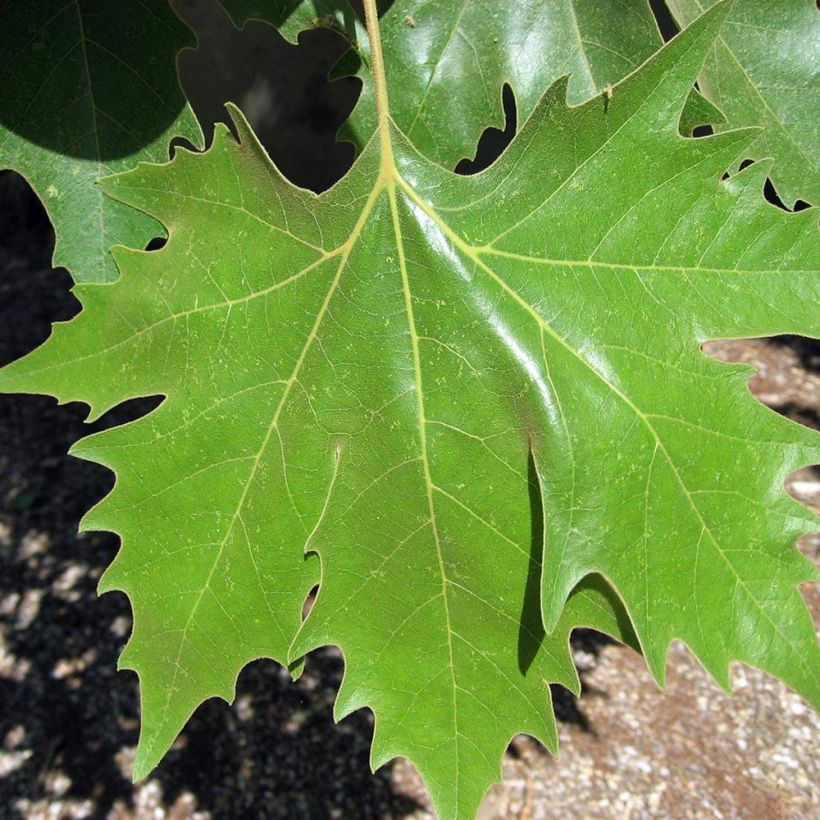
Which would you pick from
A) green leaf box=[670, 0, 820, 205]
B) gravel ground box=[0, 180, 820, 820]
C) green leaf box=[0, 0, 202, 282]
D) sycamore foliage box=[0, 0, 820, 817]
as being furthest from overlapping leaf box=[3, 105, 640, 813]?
gravel ground box=[0, 180, 820, 820]

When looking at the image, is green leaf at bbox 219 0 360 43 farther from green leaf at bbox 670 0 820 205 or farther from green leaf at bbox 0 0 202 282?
green leaf at bbox 670 0 820 205

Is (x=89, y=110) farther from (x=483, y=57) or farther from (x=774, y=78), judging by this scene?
(x=774, y=78)

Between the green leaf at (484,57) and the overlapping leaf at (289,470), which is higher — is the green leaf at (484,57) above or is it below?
above

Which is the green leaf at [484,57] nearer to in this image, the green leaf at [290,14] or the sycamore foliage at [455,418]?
the green leaf at [290,14]

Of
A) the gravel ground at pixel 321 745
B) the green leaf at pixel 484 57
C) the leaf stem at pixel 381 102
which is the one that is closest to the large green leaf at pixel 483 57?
the green leaf at pixel 484 57

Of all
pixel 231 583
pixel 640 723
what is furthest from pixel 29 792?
pixel 231 583

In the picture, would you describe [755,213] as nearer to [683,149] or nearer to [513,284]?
[683,149]
